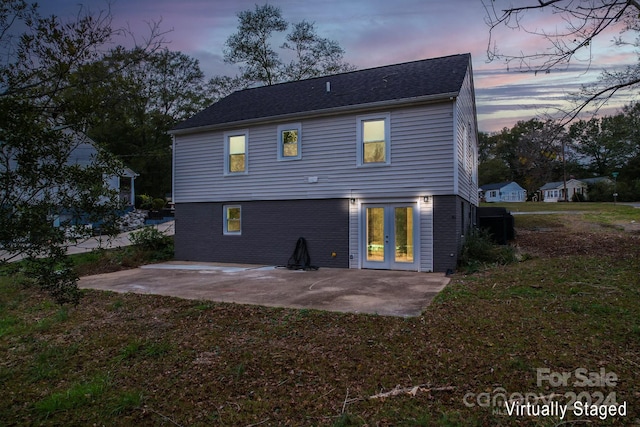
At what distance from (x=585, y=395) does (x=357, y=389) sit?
6.56ft

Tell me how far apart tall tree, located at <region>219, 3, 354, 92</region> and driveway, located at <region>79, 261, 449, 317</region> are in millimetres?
18788

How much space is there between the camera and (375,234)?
11141 mm

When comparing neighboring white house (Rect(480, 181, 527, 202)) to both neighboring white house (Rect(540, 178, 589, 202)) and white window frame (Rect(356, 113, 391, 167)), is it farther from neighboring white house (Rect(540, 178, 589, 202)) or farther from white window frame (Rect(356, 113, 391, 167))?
white window frame (Rect(356, 113, 391, 167))

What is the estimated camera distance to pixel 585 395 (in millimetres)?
3426

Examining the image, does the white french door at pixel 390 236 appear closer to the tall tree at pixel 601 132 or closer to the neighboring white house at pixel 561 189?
the tall tree at pixel 601 132

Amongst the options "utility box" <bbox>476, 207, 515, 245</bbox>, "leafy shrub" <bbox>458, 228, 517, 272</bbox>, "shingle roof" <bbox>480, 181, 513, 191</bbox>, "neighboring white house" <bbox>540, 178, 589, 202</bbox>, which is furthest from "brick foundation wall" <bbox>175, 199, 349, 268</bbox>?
"shingle roof" <bbox>480, 181, 513, 191</bbox>

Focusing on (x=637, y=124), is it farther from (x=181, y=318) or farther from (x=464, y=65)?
(x=181, y=318)

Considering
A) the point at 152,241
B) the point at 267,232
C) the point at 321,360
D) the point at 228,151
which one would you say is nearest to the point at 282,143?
the point at 228,151

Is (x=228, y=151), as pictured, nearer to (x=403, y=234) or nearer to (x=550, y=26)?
(x=403, y=234)

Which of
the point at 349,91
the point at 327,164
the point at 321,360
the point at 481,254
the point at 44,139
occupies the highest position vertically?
the point at 349,91

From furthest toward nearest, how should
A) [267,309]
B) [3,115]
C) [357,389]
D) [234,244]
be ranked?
[234,244]
[267,309]
[357,389]
[3,115]

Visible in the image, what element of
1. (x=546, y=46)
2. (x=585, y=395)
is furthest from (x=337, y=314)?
(x=546, y=46)

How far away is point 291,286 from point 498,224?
9620 mm

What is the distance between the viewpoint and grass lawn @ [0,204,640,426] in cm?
345
